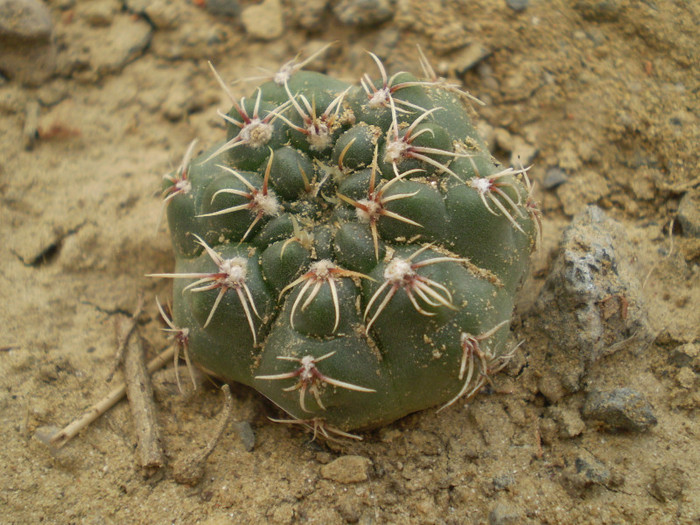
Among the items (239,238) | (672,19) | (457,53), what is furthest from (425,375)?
(672,19)

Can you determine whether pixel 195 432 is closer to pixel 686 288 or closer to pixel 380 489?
pixel 380 489

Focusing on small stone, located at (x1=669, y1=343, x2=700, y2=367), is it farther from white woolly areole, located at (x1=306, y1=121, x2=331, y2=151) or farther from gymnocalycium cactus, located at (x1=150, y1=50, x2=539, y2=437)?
white woolly areole, located at (x1=306, y1=121, x2=331, y2=151)

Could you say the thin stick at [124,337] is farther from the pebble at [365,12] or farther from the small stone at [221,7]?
the pebble at [365,12]

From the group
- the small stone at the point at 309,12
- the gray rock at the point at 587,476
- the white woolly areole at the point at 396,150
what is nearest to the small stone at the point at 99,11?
the small stone at the point at 309,12

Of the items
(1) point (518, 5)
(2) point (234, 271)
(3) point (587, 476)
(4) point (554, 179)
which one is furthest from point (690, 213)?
(2) point (234, 271)

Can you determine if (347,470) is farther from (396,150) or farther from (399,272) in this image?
(396,150)

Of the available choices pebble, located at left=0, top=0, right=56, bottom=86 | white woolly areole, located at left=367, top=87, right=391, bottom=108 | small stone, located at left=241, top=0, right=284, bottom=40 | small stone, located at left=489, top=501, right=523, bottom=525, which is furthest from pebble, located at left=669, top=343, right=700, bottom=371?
pebble, located at left=0, top=0, right=56, bottom=86
